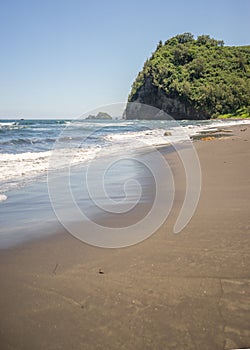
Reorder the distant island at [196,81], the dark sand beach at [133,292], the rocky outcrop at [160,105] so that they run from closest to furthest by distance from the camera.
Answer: the dark sand beach at [133,292], the distant island at [196,81], the rocky outcrop at [160,105]

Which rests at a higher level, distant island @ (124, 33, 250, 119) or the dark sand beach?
distant island @ (124, 33, 250, 119)

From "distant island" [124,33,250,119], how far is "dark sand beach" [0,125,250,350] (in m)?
60.9

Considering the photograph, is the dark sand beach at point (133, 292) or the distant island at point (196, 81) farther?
the distant island at point (196, 81)

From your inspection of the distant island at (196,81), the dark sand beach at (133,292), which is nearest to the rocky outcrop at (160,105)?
the distant island at (196,81)

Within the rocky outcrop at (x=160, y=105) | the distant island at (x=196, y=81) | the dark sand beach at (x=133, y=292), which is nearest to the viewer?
the dark sand beach at (x=133, y=292)

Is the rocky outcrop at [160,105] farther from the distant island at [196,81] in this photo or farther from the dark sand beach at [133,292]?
the dark sand beach at [133,292]

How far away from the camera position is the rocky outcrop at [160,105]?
255 ft

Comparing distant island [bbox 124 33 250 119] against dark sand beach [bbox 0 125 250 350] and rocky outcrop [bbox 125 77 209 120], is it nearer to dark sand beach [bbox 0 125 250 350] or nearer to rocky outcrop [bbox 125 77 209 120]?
rocky outcrop [bbox 125 77 209 120]

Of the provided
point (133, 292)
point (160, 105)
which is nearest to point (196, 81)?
point (160, 105)

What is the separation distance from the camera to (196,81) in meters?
79.9

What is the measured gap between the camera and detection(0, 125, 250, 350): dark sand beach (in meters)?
1.46

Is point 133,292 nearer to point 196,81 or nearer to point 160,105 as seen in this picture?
point 196,81

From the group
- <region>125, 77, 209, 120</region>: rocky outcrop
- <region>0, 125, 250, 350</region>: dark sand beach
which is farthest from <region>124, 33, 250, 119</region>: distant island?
<region>0, 125, 250, 350</region>: dark sand beach

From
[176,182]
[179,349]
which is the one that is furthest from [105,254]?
[176,182]
